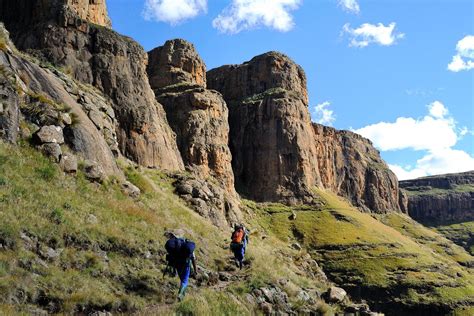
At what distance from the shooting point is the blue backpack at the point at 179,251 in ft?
53.1

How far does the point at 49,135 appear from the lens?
2333 cm

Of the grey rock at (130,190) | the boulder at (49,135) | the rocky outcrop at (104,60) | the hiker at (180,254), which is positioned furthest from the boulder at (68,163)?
the rocky outcrop at (104,60)

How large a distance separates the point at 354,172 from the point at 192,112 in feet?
322

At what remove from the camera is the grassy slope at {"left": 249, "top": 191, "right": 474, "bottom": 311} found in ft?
243

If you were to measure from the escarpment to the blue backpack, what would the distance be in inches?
2243

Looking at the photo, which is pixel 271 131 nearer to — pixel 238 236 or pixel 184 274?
pixel 238 236

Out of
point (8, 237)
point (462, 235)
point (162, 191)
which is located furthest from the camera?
point (462, 235)

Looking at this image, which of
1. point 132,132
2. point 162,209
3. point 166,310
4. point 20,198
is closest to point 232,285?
point 166,310

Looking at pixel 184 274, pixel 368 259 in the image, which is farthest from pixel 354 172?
pixel 184 274

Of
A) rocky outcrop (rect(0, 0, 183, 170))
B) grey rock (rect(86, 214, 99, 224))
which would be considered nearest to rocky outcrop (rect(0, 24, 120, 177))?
grey rock (rect(86, 214, 99, 224))

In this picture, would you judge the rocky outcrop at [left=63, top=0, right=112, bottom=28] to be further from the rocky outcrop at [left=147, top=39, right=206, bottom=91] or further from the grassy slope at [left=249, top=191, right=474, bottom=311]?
the grassy slope at [left=249, top=191, right=474, bottom=311]

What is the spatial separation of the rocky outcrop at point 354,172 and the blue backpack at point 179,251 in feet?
424

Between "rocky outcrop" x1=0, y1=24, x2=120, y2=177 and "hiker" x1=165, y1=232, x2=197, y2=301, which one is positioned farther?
"rocky outcrop" x1=0, y1=24, x2=120, y2=177

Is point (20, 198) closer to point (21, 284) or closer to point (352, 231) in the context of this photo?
point (21, 284)
